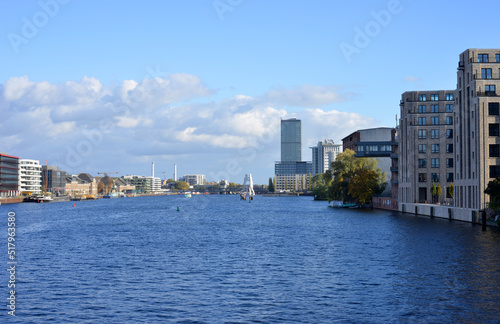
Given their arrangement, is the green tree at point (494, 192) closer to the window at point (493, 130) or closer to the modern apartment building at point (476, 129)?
the modern apartment building at point (476, 129)

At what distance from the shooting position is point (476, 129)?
10775cm

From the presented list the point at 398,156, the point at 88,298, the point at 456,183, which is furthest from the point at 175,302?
the point at 398,156

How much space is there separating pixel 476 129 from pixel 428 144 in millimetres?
49616

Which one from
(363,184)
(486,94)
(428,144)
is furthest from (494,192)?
(363,184)

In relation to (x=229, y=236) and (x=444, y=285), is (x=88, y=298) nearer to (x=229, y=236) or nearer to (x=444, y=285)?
(x=444, y=285)

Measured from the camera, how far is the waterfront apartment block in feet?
507

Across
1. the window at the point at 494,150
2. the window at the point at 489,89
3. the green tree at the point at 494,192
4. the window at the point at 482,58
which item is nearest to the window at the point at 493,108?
→ the window at the point at 489,89

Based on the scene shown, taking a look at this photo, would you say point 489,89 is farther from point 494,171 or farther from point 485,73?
point 494,171

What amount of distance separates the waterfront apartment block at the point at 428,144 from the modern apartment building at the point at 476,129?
3446cm

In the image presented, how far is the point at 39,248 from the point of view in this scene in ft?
254

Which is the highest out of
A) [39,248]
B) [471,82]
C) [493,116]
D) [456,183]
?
[471,82]

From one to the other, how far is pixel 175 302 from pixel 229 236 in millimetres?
53219

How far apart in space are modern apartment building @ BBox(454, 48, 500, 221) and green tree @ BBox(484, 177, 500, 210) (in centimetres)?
531

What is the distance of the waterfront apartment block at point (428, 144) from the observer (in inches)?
6083
